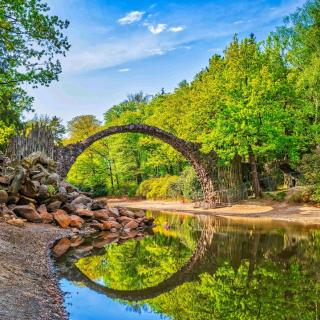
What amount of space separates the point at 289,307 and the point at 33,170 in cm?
1480

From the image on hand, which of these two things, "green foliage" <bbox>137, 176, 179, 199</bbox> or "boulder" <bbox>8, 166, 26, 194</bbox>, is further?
"green foliage" <bbox>137, 176, 179, 199</bbox>

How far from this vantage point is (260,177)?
97.7 feet

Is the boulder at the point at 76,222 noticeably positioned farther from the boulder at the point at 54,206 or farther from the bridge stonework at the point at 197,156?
the bridge stonework at the point at 197,156

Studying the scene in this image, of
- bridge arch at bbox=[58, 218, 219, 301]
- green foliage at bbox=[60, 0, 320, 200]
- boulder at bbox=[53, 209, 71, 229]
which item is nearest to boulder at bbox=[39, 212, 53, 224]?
boulder at bbox=[53, 209, 71, 229]

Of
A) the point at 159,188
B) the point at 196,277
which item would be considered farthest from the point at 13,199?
the point at 159,188

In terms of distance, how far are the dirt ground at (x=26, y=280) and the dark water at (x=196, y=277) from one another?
0.42 m

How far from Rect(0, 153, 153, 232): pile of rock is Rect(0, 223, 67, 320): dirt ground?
216 centimetres

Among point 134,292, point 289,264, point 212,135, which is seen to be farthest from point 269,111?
point 134,292

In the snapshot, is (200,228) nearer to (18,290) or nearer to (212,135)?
(212,135)

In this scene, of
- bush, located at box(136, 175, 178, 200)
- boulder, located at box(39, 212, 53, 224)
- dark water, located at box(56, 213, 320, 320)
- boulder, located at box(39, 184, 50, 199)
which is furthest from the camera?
bush, located at box(136, 175, 178, 200)

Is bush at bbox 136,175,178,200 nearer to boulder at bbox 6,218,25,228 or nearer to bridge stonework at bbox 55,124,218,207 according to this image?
bridge stonework at bbox 55,124,218,207

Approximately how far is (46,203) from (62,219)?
1559 millimetres

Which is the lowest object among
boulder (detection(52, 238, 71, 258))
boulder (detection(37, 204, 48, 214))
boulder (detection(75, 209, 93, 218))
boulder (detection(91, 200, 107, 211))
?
boulder (detection(52, 238, 71, 258))

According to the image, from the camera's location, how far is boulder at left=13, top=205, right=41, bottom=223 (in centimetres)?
1571
